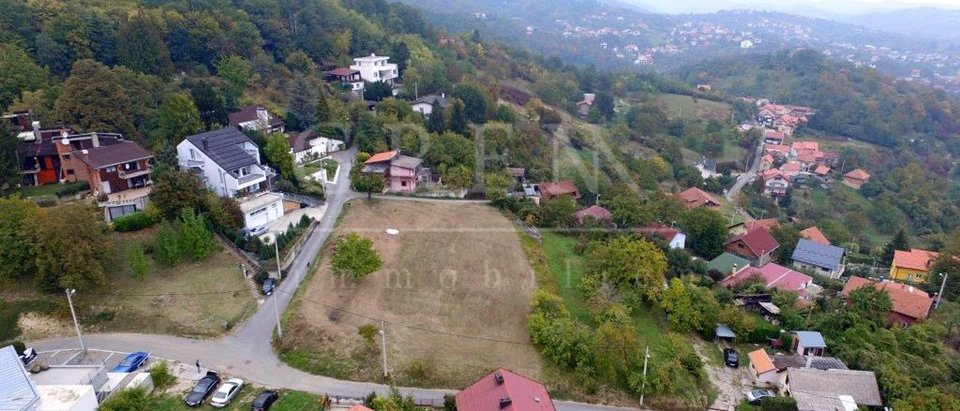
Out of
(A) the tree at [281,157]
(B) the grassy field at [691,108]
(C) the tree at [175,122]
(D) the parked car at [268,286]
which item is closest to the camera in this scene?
(D) the parked car at [268,286]

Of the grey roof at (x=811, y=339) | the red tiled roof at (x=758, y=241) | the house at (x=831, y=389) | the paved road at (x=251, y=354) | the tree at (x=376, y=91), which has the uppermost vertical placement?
the tree at (x=376, y=91)

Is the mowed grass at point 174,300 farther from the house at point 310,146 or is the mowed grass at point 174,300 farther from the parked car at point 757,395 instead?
the parked car at point 757,395

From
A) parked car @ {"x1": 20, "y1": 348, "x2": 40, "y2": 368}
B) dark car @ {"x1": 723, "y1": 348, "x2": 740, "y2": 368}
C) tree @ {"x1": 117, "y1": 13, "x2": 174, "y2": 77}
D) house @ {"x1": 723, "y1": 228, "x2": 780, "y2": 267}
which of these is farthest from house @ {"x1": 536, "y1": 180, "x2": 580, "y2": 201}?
tree @ {"x1": 117, "y1": 13, "x2": 174, "y2": 77}

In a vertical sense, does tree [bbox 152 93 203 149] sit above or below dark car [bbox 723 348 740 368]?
above

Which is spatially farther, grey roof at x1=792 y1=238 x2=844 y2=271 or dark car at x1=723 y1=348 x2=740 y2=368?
grey roof at x1=792 y1=238 x2=844 y2=271

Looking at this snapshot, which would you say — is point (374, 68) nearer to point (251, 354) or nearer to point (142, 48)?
point (142, 48)

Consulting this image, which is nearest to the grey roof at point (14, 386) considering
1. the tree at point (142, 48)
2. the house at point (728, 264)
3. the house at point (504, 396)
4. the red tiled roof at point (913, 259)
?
the house at point (504, 396)

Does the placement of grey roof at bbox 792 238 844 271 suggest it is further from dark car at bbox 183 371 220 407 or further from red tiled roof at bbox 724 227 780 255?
dark car at bbox 183 371 220 407
